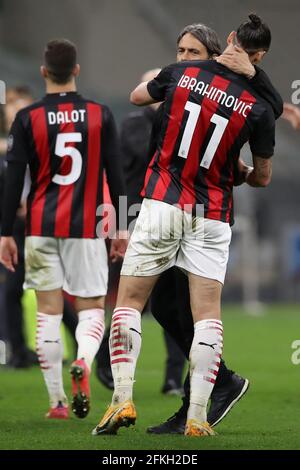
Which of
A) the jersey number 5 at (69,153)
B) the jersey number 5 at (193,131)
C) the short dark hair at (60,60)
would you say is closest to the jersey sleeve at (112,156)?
the jersey number 5 at (69,153)

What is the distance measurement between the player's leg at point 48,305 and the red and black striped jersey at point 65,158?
0.34 feet

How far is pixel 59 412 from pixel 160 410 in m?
0.72

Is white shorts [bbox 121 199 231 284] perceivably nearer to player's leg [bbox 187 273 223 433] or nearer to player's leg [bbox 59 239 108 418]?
player's leg [bbox 187 273 223 433]

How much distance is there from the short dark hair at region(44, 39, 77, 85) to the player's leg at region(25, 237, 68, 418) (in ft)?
2.98

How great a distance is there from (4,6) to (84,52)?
2341mm

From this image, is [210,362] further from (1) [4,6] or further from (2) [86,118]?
(1) [4,6]

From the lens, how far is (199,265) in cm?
514

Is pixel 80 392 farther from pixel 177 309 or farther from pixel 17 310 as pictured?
pixel 17 310

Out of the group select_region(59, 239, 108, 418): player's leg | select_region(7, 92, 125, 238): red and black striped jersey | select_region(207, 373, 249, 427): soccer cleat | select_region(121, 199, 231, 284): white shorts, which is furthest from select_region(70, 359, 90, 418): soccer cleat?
select_region(7, 92, 125, 238): red and black striped jersey

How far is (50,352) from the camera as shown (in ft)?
20.2

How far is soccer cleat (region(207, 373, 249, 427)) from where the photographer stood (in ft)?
17.9

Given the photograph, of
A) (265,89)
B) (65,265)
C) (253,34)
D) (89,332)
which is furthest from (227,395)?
(253,34)

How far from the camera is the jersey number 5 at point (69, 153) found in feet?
20.1

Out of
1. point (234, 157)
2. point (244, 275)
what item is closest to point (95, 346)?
point (234, 157)
